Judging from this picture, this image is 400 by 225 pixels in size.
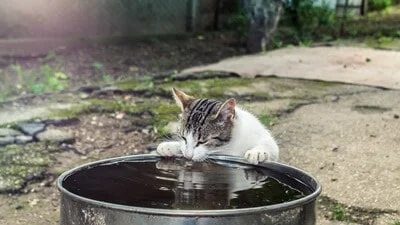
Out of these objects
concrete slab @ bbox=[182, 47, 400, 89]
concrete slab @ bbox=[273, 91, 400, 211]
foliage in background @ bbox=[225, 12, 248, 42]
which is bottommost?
foliage in background @ bbox=[225, 12, 248, 42]

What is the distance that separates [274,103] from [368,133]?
2.72 feet

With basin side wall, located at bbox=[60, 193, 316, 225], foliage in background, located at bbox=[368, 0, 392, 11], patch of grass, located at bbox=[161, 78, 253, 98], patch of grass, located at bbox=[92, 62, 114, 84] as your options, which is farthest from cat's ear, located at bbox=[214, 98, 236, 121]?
foliage in background, located at bbox=[368, 0, 392, 11]

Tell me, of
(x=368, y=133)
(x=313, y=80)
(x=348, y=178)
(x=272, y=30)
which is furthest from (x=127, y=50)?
(x=348, y=178)

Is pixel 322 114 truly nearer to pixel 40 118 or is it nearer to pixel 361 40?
pixel 40 118

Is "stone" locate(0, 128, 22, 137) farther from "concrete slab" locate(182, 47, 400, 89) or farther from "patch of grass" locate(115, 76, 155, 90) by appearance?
"concrete slab" locate(182, 47, 400, 89)

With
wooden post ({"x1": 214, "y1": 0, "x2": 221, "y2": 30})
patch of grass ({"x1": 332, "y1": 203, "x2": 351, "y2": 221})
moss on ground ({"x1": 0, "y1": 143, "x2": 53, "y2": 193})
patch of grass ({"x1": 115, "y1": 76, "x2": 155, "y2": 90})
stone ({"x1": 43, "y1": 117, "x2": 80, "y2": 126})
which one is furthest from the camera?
wooden post ({"x1": 214, "y1": 0, "x2": 221, "y2": 30})

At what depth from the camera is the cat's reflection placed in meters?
1.96

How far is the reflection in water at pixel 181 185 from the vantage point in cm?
196

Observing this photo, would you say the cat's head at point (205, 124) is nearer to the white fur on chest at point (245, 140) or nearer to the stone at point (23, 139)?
the white fur on chest at point (245, 140)

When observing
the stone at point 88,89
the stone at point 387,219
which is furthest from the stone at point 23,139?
the stone at point 387,219

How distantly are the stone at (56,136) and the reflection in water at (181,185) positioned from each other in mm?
1802

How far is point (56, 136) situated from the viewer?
4.07 m

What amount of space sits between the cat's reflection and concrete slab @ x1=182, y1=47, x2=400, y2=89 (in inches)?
123

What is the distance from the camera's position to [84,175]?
2090 millimetres
